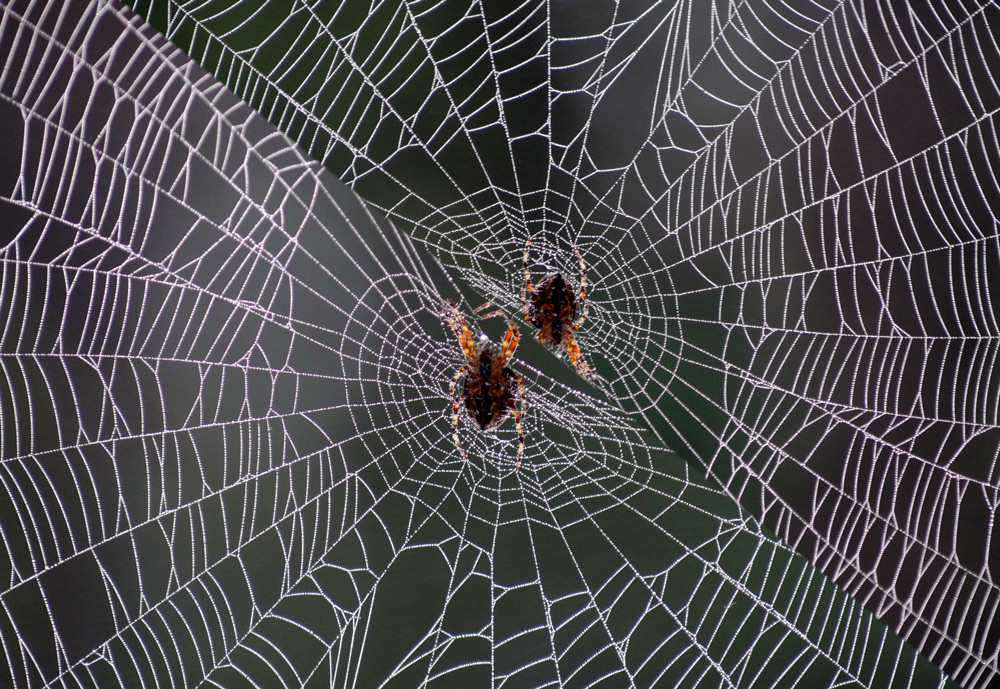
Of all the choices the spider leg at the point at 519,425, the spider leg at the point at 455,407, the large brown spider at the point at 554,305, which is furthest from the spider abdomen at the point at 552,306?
the spider leg at the point at 455,407

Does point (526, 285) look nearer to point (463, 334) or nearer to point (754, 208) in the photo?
point (463, 334)

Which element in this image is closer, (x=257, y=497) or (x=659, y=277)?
(x=659, y=277)

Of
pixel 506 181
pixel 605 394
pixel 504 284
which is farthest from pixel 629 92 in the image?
pixel 605 394

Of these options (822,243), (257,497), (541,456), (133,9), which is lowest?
(257,497)

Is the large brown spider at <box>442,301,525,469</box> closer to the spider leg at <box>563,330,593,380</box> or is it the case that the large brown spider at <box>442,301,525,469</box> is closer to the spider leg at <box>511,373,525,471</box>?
the spider leg at <box>511,373,525,471</box>

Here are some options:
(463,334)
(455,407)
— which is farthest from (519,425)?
(463,334)

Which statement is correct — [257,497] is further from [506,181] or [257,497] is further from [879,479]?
[879,479]

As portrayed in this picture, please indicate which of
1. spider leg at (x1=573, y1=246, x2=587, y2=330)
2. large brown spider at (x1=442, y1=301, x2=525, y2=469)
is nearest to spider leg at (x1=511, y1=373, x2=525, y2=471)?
large brown spider at (x1=442, y1=301, x2=525, y2=469)
